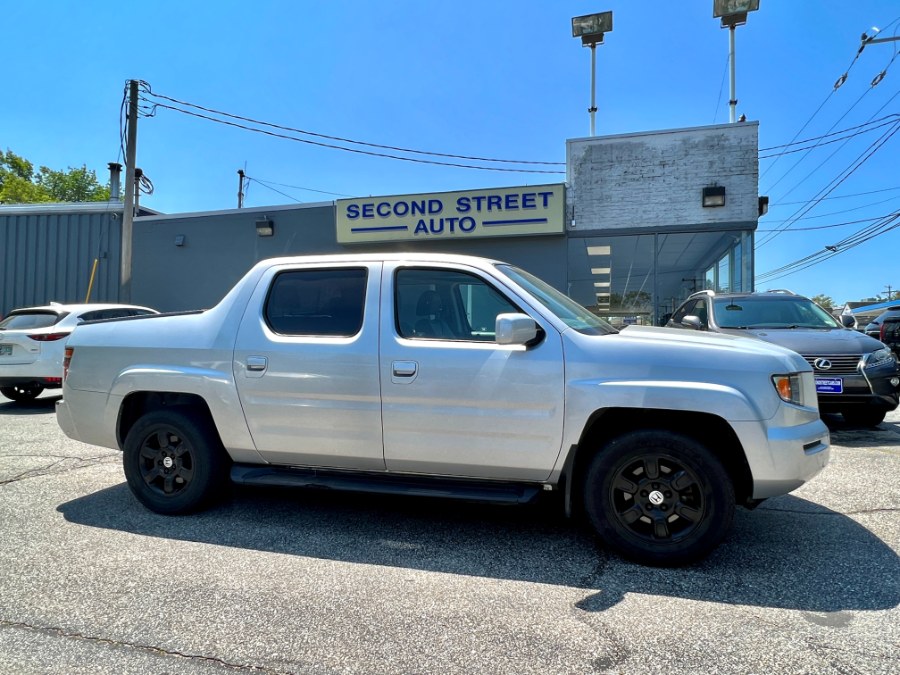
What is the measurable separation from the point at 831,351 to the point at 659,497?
14.6 ft

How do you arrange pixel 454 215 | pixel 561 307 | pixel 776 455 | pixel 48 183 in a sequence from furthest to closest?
pixel 48 183, pixel 454 215, pixel 561 307, pixel 776 455

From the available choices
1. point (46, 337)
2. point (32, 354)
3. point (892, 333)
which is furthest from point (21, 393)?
point (892, 333)

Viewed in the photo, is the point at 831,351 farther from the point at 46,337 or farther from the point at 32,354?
the point at 32,354

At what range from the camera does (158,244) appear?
50.1 feet

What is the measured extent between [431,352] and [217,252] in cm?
1304

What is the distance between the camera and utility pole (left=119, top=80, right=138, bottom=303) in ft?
47.7

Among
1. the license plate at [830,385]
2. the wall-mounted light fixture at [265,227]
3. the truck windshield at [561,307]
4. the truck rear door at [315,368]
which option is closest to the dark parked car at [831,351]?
the license plate at [830,385]

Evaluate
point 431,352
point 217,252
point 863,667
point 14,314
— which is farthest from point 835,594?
point 217,252

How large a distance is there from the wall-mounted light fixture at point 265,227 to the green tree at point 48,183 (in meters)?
42.6

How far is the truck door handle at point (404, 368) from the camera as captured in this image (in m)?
3.43

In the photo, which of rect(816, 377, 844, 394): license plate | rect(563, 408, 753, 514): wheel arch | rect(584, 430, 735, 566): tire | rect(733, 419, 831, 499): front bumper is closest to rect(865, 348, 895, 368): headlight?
rect(816, 377, 844, 394): license plate

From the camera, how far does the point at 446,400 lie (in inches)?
132

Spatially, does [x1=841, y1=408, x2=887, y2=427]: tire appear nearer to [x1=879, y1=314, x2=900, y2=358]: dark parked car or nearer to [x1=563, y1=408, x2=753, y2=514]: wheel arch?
[x1=563, y1=408, x2=753, y2=514]: wheel arch

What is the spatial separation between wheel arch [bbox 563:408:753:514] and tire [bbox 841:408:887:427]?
4.43m
